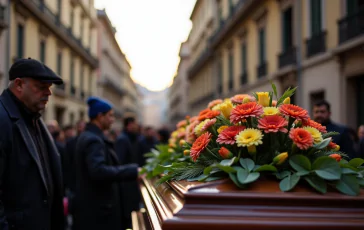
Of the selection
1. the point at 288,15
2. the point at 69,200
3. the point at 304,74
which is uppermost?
the point at 288,15

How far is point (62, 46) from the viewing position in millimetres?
22281

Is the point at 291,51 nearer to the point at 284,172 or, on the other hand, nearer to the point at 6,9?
the point at 6,9

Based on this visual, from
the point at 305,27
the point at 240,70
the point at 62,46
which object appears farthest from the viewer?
the point at 62,46

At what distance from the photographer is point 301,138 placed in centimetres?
191

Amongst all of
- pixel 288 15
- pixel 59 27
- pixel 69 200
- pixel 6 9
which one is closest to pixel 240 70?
pixel 288 15

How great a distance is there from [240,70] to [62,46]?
961 cm

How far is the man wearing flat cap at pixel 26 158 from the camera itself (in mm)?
2521

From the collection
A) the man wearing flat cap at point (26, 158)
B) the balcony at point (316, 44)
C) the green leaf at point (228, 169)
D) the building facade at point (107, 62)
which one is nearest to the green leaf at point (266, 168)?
the green leaf at point (228, 169)

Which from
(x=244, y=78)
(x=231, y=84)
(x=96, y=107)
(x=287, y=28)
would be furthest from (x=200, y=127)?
(x=231, y=84)

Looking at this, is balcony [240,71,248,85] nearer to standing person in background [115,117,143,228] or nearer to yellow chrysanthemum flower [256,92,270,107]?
standing person in background [115,117,143,228]

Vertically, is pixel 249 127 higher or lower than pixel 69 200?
higher

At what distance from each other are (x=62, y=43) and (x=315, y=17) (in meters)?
14.4

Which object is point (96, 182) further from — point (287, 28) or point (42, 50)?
point (42, 50)

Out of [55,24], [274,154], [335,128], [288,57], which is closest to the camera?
[274,154]
